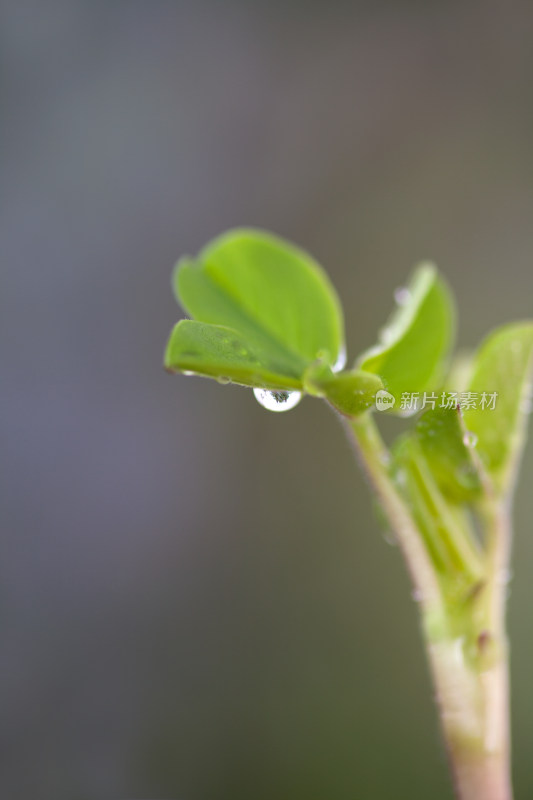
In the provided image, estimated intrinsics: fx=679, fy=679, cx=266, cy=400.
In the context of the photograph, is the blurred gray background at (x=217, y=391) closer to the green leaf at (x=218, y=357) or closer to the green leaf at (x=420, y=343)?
the green leaf at (x=420, y=343)

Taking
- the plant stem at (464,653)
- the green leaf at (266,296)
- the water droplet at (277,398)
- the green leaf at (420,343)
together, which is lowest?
the plant stem at (464,653)

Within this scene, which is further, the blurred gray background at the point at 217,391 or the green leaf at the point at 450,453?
the blurred gray background at the point at 217,391

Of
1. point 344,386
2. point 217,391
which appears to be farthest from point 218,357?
point 217,391

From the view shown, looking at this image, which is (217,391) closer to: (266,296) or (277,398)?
(266,296)

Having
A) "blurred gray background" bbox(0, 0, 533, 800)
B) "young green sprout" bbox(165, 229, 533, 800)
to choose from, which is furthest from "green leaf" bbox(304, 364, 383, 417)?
"blurred gray background" bbox(0, 0, 533, 800)

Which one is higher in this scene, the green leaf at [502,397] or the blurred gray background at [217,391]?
the blurred gray background at [217,391]

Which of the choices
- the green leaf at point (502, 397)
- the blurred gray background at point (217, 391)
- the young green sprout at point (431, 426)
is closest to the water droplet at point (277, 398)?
the young green sprout at point (431, 426)
